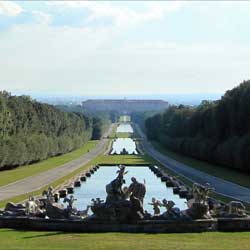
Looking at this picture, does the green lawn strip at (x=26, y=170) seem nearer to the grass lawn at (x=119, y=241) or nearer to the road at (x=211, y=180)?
the road at (x=211, y=180)

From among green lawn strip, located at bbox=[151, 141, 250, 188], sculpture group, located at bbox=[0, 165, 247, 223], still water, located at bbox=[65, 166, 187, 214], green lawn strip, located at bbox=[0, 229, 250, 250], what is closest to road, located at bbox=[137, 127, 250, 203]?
green lawn strip, located at bbox=[151, 141, 250, 188]

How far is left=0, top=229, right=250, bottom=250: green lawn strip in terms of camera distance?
2334 cm

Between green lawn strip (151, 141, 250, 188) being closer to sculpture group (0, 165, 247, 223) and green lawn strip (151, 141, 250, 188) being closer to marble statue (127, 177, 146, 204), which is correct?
sculpture group (0, 165, 247, 223)

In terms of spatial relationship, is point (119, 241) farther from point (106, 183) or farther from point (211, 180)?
point (106, 183)

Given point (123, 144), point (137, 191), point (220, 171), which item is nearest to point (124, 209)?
point (137, 191)

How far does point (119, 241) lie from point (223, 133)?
6324cm

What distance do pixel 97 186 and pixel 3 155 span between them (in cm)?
1421

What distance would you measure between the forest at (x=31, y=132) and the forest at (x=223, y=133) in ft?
59.5

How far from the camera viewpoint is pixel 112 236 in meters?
26.7

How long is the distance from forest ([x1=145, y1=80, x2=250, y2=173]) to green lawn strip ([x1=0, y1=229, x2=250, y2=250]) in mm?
41591

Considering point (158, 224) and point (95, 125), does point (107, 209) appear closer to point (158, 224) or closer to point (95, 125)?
point (158, 224)

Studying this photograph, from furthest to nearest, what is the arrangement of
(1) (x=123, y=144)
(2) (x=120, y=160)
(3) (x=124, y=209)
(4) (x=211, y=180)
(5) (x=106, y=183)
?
1. (1) (x=123, y=144)
2. (2) (x=120, y=160)
3. (5) (x=106, y=183)
4. (4) (x=211, y=180)
5. (3) (x=124, y=209)

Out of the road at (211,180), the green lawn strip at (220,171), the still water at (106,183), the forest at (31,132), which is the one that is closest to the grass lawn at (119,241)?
the still water at (106,183)

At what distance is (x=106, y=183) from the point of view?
67.2m
